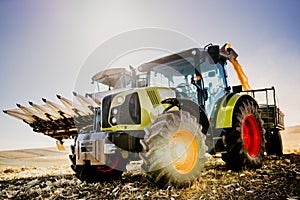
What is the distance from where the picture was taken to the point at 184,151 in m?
4.59

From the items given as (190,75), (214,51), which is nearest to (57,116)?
(190,75)

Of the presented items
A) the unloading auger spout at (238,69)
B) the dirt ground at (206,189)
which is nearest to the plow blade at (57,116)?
the dirt ground at (206,189)

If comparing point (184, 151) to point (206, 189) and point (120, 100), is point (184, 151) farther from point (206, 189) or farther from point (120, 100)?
point (120, 100)

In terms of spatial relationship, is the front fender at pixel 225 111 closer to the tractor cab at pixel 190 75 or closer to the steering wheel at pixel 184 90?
the tractor cab at pixel 190 75

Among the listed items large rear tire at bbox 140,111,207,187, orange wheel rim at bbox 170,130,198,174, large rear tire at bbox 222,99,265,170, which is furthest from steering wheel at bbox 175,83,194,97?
orange wheel rim at bbox 170,130,198,174

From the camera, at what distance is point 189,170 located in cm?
450

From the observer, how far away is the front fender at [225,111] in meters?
5.80

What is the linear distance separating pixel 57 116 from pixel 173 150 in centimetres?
494

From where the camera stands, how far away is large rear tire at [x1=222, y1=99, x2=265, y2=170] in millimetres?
5700

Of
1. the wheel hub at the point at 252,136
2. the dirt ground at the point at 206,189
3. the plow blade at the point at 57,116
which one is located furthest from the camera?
the plow blade at the point at 57,116

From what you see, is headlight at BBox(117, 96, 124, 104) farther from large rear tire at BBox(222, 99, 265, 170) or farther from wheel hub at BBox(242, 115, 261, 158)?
wheel hub at BBox(242, 115, 261, 158)

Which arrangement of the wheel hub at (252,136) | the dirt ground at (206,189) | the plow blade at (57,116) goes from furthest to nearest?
1. the plow blade at (57,116)
2. the wheel hub at (252,136)
3. the dirt ground at (206,189)

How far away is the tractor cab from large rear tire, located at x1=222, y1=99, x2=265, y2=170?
24.0 inches

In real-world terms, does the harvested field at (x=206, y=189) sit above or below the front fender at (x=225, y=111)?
below
